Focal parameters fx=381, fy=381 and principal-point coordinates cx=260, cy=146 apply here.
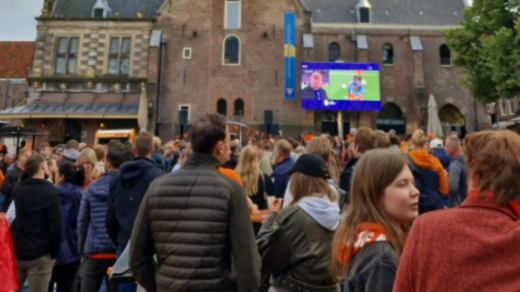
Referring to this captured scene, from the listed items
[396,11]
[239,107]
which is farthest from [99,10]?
[396,11]

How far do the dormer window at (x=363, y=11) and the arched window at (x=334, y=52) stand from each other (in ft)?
9.84

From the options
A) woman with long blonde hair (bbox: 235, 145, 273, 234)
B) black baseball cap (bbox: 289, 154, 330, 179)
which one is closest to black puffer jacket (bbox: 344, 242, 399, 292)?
black baseball cap (bbox: 289, 154, 330, 179)

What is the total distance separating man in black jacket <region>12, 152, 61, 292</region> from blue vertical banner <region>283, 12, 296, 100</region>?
74.0 feet

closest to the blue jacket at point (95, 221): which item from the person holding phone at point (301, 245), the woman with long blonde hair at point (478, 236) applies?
the person holding phone at point (301, 245)

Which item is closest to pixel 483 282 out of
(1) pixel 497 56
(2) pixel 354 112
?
(1) pixel 497 56

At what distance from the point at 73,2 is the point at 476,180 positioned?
108 ft

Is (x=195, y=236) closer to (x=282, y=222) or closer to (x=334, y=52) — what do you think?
(x=282, y=222)

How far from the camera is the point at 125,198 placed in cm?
420

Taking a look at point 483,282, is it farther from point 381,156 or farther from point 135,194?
point 135,194

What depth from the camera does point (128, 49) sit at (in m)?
27.1

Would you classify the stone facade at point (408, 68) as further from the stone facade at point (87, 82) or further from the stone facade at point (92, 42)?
the stone facade at point (87, 82)

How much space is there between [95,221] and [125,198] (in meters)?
0.72

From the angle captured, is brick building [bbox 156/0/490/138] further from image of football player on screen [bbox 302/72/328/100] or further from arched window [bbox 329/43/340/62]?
image of football player on screen [bbox 302/72/328/100]

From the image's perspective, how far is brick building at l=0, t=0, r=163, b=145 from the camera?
2489 centimetres
